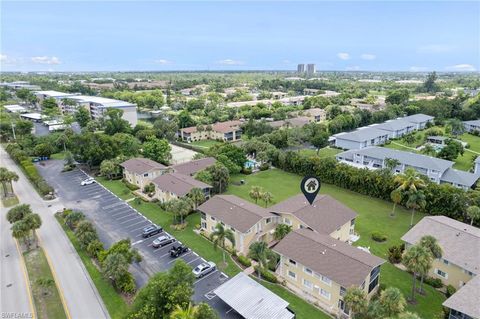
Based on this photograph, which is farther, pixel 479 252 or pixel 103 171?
pixel 103 171

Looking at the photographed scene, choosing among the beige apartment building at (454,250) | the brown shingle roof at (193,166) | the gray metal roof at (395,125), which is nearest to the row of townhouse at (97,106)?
the brown shingle roof at (193,166)

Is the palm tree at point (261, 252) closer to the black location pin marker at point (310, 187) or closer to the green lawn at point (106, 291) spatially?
the black location pin marker at point (310, 187)

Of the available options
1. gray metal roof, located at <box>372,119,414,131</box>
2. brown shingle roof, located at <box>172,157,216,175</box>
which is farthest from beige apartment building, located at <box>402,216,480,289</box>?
gray metal roof, located at <box>372,119,414,131</box>

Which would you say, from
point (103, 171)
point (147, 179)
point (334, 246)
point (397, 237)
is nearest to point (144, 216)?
point (147, 179)

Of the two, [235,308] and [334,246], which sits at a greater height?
[334,246]

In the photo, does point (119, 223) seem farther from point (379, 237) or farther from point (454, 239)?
point (454, 239)

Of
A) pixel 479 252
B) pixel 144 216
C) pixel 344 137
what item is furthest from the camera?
pixel 344 137

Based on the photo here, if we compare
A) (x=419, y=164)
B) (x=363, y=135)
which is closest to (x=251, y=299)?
(x=419, y=164)

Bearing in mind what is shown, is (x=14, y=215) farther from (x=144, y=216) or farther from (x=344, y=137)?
(x=344, y=137)
